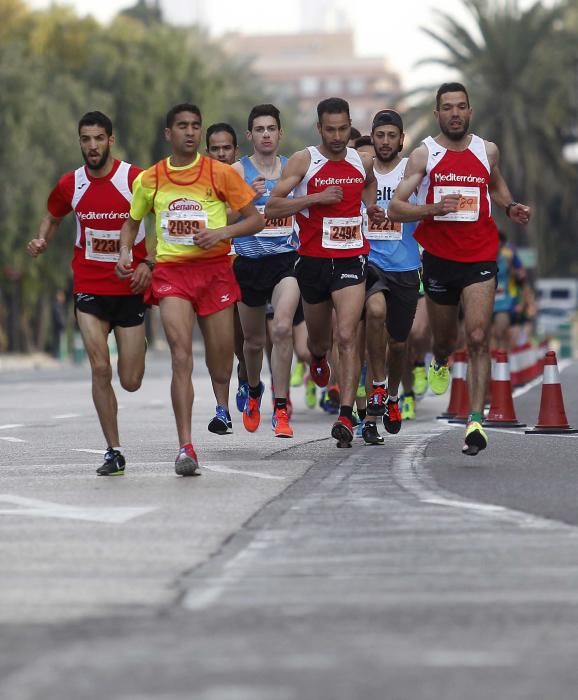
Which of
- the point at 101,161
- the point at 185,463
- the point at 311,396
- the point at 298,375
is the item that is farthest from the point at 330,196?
the point at 298,375

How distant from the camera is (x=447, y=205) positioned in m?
12.4

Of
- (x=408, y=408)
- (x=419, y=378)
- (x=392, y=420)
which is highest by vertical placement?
(x=392, y=420)

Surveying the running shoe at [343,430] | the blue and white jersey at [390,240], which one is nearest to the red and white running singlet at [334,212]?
the running shoe at [343,430]

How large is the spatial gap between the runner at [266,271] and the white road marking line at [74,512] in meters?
4.75

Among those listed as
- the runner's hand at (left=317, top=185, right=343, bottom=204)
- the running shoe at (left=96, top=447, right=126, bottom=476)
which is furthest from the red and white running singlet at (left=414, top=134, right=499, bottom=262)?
the running shoe at (left=96, top=447, right=126, bottom=476)

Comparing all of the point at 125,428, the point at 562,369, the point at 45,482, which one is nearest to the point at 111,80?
the point at 562,369

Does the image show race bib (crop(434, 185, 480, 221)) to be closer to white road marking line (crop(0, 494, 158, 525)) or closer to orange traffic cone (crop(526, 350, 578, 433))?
orange traffic cone (crop(526, 350, 578, 433))

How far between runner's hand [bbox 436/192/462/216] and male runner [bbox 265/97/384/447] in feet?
2.53

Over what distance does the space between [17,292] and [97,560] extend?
45458mm

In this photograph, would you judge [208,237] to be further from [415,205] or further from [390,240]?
[390,240]

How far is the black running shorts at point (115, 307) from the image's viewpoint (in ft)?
38.7

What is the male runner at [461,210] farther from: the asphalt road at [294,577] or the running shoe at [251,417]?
the running shoe at [251,417]

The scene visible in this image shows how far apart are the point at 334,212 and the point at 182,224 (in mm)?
1919

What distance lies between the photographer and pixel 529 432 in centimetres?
1523
